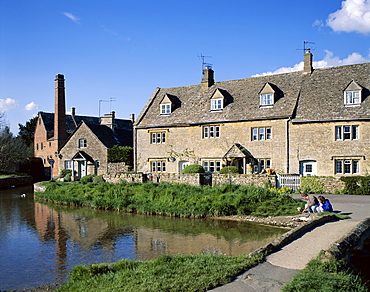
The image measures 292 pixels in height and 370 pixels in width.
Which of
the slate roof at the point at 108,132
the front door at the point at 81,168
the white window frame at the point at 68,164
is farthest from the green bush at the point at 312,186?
the white window frame at the point at 68,164

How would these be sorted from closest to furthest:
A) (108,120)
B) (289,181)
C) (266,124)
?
(289,181) < (266,124) < (108,120)

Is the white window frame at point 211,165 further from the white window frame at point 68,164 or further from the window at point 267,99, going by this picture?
the white window frame at point 68,164

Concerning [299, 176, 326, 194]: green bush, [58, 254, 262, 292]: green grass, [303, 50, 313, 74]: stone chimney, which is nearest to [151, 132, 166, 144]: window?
[303, 50, 313, 74]: stone chimney

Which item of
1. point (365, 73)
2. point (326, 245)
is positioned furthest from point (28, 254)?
point (365, 73)

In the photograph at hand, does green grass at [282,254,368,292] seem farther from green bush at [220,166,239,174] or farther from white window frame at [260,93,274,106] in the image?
white window frame at [260,93,274,106]

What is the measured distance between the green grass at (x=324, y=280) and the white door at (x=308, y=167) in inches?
853

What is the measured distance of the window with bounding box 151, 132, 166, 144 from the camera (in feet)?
125

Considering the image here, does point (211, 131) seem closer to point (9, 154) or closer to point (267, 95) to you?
point (267, 95)

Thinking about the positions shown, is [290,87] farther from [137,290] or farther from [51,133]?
[51,133]

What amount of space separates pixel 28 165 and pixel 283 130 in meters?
40.2

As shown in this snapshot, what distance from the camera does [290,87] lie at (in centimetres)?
3394

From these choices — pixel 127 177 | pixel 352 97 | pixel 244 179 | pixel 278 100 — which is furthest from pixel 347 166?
pixel 127 177

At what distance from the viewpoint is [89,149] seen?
43.7 m

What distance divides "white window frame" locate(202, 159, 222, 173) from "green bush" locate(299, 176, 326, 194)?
9.24 metres
